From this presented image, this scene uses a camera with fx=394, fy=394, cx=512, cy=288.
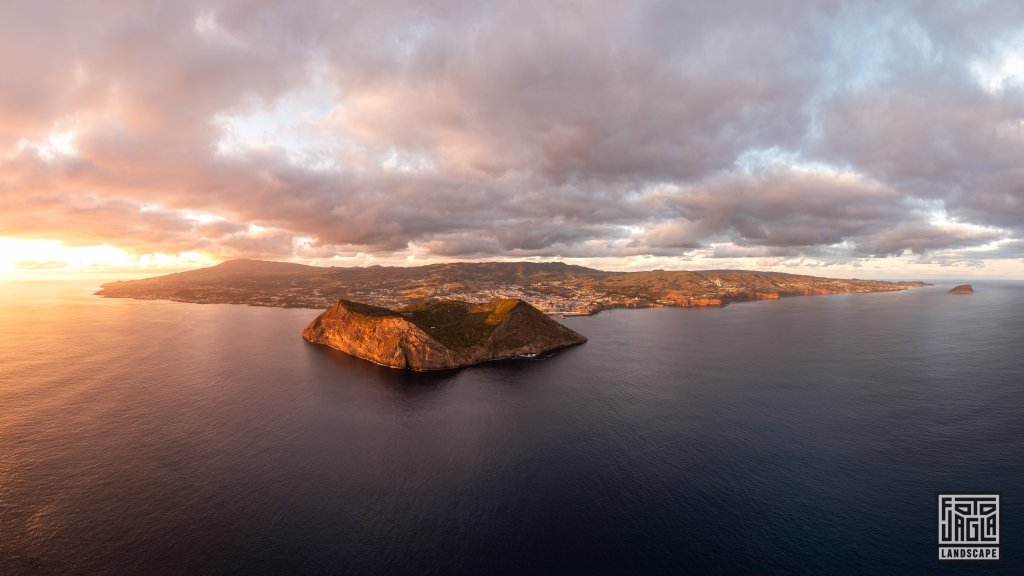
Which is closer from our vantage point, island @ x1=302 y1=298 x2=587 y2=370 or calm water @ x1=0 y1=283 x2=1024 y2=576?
calm water @ x1=0 y1=283 x2=1024 y2=576

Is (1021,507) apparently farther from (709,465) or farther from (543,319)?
(543,319)

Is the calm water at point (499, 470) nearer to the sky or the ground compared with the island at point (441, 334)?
nearer to the ground

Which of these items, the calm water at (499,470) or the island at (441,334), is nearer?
the calm water at (499,470)

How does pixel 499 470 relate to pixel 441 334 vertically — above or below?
below

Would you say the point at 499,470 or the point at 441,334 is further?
the point at 441,334

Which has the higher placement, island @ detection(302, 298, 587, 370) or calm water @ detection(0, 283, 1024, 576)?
island @ detection(302, 298, 587, 370)

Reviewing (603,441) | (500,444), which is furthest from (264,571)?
(603,441)
